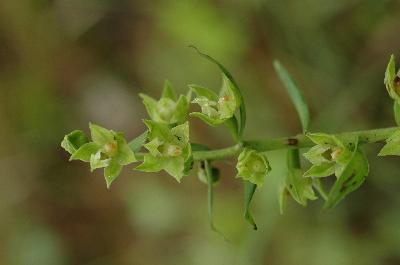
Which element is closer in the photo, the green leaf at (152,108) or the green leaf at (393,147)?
the green leaf at (393,147)

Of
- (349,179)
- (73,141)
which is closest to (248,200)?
(349,179)

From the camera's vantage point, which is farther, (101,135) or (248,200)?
(101,135)

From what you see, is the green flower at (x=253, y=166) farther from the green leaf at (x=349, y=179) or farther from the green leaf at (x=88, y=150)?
the green leaf at (x=88, y=150)

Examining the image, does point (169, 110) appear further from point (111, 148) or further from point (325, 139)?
point (325, 139)

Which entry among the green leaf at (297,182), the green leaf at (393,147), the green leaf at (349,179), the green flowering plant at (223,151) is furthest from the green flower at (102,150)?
the green leaf at (393,147)

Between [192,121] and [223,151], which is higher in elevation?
[223,151]

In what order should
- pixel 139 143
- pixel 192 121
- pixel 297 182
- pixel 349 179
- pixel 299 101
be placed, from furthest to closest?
pixel 192 121, pixel 299 101, pixel 297 182, pixel 139 143, pixel 349 179

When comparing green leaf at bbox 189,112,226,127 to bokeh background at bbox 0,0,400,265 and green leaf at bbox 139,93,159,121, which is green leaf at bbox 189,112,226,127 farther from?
bokeh background at bbox 0,0,400,265

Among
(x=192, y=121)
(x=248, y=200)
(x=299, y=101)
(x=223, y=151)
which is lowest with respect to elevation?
(x=192, y=121)
